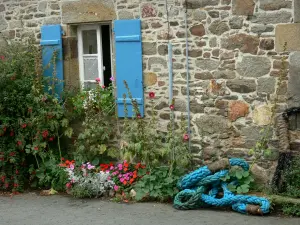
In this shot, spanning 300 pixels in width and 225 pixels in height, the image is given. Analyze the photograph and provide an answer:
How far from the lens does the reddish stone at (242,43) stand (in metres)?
6.84

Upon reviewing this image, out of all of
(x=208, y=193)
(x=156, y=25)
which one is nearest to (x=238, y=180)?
(x=208, y=193)

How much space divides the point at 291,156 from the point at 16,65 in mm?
4272

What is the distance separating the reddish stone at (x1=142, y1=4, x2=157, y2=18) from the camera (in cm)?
750

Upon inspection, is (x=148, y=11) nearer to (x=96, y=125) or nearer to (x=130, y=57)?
(x=130, y=57)

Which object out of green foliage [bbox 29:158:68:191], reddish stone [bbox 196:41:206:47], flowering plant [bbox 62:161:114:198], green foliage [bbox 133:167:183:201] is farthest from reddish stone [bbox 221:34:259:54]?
green foliage [bbox 29:158:68:191]

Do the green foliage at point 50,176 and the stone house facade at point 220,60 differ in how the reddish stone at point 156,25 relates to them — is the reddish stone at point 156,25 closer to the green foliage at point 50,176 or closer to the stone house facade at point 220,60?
the stone house facade at point 220,60

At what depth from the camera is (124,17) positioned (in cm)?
770

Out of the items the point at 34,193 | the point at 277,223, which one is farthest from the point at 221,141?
the point at 34,193

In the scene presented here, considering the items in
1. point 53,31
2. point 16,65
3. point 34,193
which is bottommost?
point 34,193

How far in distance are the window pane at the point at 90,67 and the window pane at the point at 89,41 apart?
12 centimetres

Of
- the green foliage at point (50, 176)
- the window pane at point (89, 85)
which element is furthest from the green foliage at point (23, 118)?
the window pane at point (89, 85)

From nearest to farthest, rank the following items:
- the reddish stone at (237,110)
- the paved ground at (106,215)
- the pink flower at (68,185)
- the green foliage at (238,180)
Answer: the paved ground at (106,215) → the green foliage at (238,180) → the reddish stone at (237,110) → the pink flower at (68,185)

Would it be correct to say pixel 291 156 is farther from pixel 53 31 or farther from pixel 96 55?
pixel 53 31

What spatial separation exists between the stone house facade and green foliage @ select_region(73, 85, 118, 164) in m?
0.56
